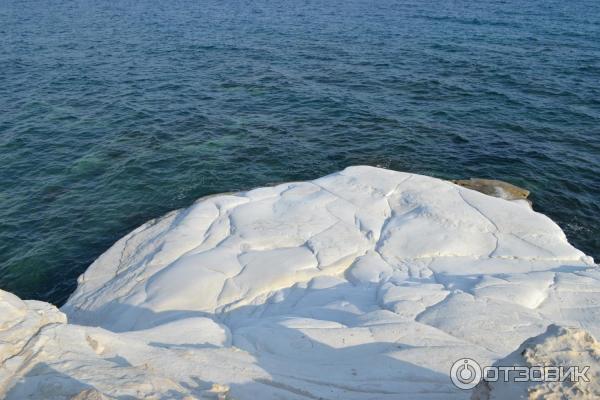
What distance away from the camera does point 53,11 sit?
58250mm

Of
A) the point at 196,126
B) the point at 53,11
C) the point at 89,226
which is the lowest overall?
the point at 89,226

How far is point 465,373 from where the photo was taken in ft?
28.9

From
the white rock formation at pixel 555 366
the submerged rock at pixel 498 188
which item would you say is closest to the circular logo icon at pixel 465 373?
the white rock formation at pixel 555 366

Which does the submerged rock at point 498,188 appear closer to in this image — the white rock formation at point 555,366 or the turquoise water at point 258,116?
the turquoise water at point 258,116

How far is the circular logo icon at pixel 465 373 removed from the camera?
8602mm

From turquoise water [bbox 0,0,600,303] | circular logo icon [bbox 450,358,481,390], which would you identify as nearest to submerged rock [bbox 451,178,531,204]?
turquoise water [bbox 0,0,600,303]

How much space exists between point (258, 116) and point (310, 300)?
1946cm

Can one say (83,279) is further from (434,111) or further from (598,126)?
(598,126)

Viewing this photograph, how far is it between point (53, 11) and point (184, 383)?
63225 millimetres

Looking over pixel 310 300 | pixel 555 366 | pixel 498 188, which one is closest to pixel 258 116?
pixel 498 188

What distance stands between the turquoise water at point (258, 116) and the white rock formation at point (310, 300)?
16.2ft

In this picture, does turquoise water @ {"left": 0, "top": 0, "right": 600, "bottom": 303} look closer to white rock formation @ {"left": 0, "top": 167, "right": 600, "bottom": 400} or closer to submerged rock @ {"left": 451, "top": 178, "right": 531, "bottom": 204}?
submerged rock @ {"left": 451, "top": 178, "right": 531, "bottom": 204}

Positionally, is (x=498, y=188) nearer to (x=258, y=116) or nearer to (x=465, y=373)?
(x=465, y=373)

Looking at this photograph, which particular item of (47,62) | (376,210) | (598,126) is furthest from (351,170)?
(47,62)
